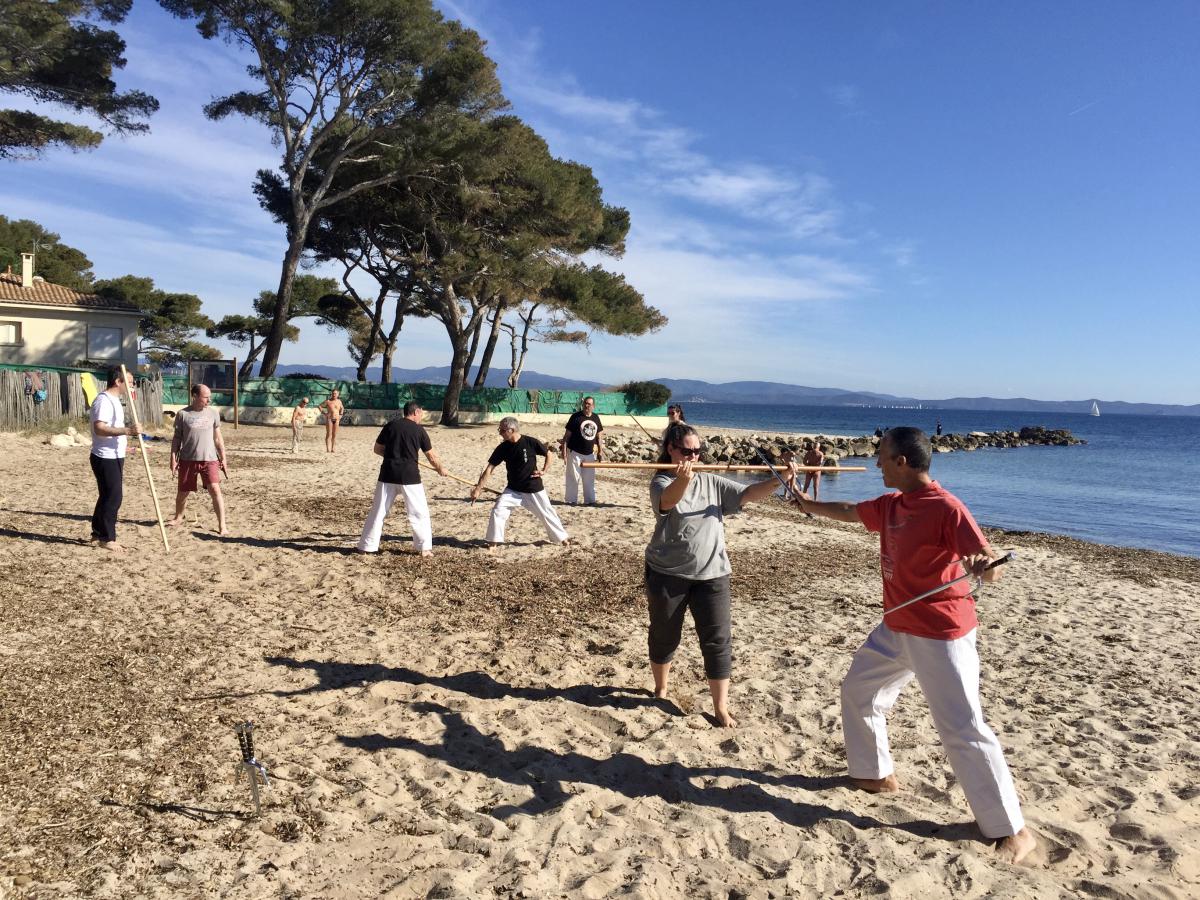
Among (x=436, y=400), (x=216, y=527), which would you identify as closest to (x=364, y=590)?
(x=216, y=527)

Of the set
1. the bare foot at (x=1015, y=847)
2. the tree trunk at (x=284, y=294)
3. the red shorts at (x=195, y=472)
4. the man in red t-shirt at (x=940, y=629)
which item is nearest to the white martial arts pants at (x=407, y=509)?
the red shorts at (x=195, y=472)

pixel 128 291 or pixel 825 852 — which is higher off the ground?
pixel 128 291

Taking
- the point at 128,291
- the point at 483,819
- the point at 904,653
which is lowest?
the point at 483,819

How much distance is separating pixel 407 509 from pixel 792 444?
109 feet

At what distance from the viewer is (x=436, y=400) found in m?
41.1

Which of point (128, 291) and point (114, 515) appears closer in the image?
point (114, 515)

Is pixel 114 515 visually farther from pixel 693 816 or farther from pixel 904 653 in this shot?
pixel 904 653

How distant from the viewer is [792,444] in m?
40.3

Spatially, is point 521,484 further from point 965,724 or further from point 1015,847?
point 1015,847

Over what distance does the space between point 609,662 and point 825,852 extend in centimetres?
271

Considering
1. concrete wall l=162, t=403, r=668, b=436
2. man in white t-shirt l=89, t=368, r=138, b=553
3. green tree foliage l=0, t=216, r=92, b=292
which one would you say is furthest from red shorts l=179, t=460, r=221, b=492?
green tree foliage l=0, t=216, r=92, b=292

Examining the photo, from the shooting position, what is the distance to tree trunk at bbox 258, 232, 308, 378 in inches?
1187

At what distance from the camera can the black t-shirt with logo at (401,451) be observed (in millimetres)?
8898

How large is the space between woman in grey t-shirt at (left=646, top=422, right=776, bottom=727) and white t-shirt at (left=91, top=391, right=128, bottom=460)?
653 centimetres
